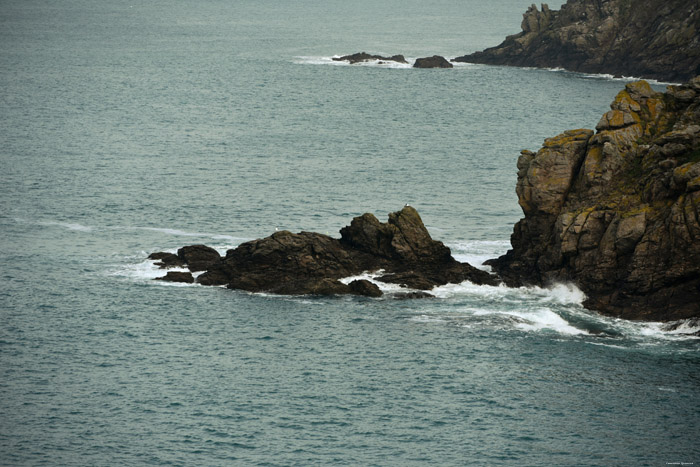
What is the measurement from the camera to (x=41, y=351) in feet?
241

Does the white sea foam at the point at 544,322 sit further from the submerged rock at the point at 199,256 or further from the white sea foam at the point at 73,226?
the white sea foam at the point at 73,226

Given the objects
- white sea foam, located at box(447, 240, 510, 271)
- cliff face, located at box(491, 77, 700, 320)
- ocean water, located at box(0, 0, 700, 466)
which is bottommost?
ocean water, located at box(0, 0, 700, 466)

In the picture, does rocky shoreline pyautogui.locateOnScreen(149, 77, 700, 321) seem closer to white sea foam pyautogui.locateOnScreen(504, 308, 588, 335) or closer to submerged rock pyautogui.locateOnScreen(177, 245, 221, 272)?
submerged rock pyautogui.locateOnScreen(177, 245, 221, 272)

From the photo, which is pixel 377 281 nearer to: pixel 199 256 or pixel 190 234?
pixel 199 256

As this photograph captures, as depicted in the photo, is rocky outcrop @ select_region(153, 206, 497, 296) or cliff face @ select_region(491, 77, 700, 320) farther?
rocky outcrop @ select_region(153, 206, 497, 296)

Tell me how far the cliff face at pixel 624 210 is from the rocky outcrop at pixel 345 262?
659 cm

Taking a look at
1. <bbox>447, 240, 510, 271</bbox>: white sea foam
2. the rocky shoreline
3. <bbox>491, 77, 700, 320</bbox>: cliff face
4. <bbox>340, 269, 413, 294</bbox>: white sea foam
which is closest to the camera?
<bbox>491, 77, 700, 320</bbox>: cliff face

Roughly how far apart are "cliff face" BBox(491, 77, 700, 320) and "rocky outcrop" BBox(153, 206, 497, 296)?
6.59 m

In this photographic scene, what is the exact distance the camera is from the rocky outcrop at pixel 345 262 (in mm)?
84188

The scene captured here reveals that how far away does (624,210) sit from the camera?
257 feet

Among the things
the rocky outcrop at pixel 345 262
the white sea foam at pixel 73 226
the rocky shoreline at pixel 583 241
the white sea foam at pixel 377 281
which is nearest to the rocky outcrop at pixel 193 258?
the rocky shoreline at pixel 583 241

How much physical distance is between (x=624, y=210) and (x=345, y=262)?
23.7 meters

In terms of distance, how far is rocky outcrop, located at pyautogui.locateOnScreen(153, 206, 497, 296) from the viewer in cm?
8419

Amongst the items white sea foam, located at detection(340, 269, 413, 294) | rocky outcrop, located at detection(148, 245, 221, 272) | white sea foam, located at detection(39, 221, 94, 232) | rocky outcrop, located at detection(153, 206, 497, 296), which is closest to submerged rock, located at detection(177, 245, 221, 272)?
rocky outcrop, located at detection(148, 245, 221, 272)
